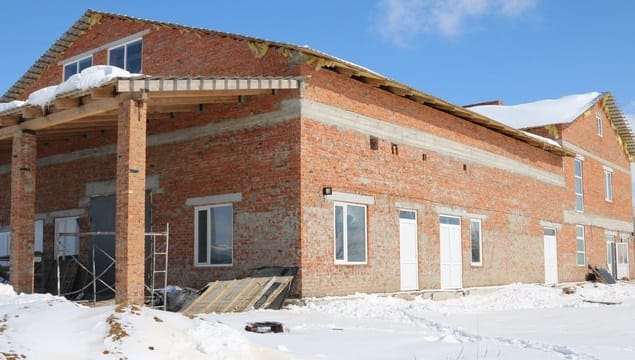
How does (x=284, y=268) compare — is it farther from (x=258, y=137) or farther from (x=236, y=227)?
(x=258, y=137)

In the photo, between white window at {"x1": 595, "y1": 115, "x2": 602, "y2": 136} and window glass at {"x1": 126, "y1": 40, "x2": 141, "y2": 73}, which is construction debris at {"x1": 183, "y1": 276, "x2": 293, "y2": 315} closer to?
window glass at {"x1": 126, "y1": 40, "x2": 141, "y2": 73}

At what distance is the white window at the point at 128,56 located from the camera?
2077 cm

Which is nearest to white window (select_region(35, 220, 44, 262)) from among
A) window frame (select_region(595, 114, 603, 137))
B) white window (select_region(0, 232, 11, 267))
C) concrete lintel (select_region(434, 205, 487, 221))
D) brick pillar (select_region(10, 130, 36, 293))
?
white window (select_region(0, 232, 11, 267))

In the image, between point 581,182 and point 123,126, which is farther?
point 581,182

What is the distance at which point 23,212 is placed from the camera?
1627cm

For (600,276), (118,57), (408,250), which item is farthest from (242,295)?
(600,276)

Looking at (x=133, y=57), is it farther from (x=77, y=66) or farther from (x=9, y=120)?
(x=9, y=120)

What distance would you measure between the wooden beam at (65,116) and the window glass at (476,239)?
12.6 metres

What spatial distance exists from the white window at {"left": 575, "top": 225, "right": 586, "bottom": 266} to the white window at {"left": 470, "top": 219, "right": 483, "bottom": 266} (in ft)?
31.3

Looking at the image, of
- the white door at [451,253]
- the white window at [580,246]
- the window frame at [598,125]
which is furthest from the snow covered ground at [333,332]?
the window frame at [598,125]

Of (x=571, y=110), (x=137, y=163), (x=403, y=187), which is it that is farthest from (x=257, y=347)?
(x=571, y=110)

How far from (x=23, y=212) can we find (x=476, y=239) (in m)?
13.6

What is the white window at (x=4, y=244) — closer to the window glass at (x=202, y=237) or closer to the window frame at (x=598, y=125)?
the window glass at (x=202, y=237)

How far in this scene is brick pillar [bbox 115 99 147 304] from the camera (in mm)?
13117
